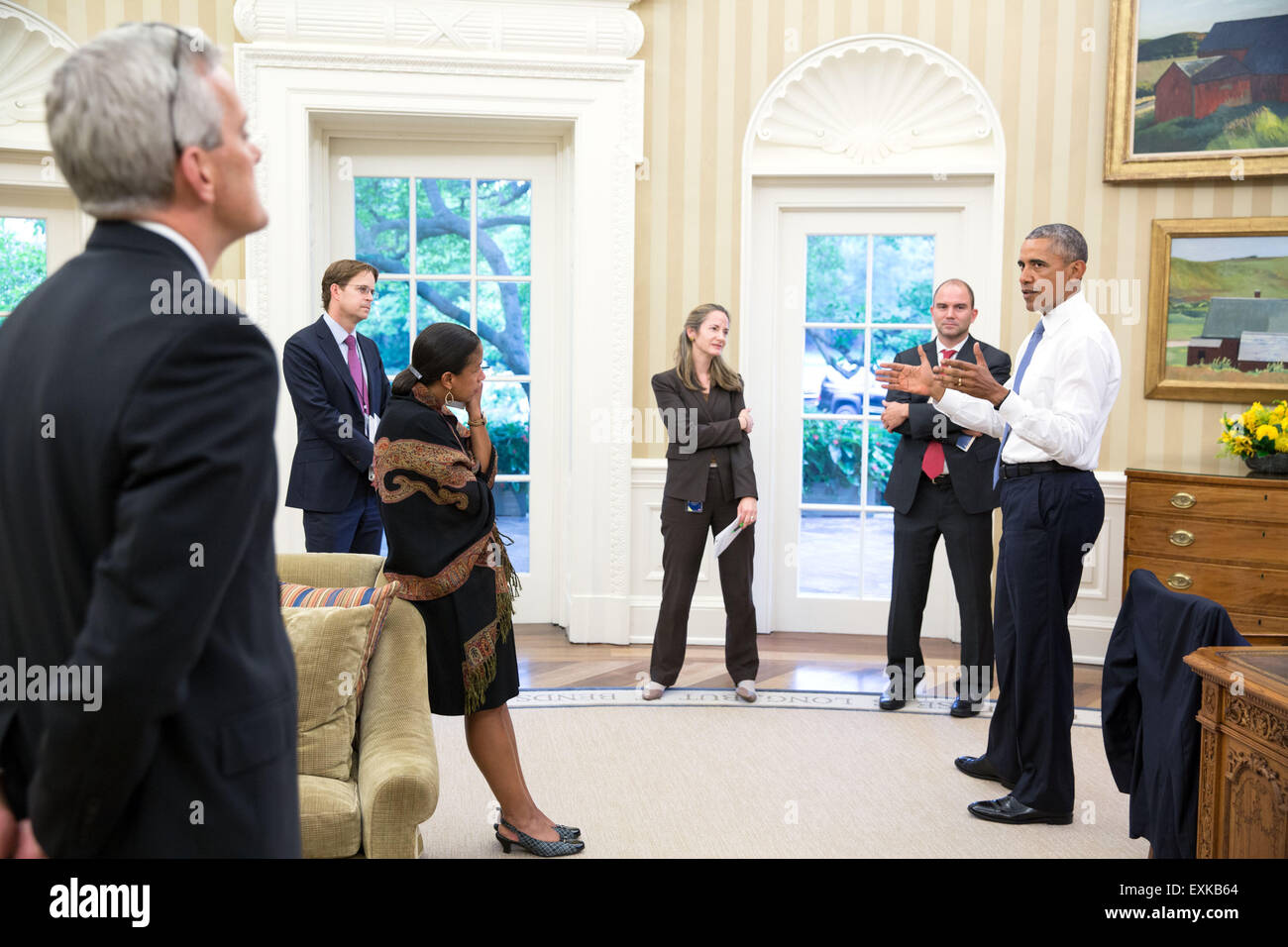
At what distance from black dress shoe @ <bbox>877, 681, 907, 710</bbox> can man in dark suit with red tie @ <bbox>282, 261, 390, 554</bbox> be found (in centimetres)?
220

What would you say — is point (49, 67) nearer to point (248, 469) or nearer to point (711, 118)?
point (711, 118)

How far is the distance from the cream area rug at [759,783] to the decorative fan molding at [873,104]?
8.91 feet

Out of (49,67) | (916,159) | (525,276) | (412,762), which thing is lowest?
(412,762)

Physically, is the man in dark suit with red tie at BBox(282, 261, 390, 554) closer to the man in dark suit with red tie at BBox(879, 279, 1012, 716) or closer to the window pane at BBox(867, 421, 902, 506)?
the man in dark suit with red tie at BBox(879, 279, 1012, 716)

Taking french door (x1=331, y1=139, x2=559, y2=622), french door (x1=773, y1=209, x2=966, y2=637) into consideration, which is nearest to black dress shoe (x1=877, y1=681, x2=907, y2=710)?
french door (x1=773, y1=209, x2=966, y2=637)

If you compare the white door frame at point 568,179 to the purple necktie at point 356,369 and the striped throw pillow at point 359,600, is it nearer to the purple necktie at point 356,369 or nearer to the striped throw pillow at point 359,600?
the purple necktie at point 356,369

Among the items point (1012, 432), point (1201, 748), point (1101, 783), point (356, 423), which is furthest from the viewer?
point (356, 423)

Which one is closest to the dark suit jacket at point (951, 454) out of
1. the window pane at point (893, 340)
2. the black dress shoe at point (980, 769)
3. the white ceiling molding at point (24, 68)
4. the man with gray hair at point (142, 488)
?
the black dress shoe at point (980, 769)

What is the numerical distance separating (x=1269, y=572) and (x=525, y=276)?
3.68 m

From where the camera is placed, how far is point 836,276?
5.43 meters

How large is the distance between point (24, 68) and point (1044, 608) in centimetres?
499

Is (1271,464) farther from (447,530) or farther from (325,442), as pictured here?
(325,442)

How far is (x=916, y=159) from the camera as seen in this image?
5223mm

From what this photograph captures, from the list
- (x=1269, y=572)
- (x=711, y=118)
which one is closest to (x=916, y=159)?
(x=711, y=118)
